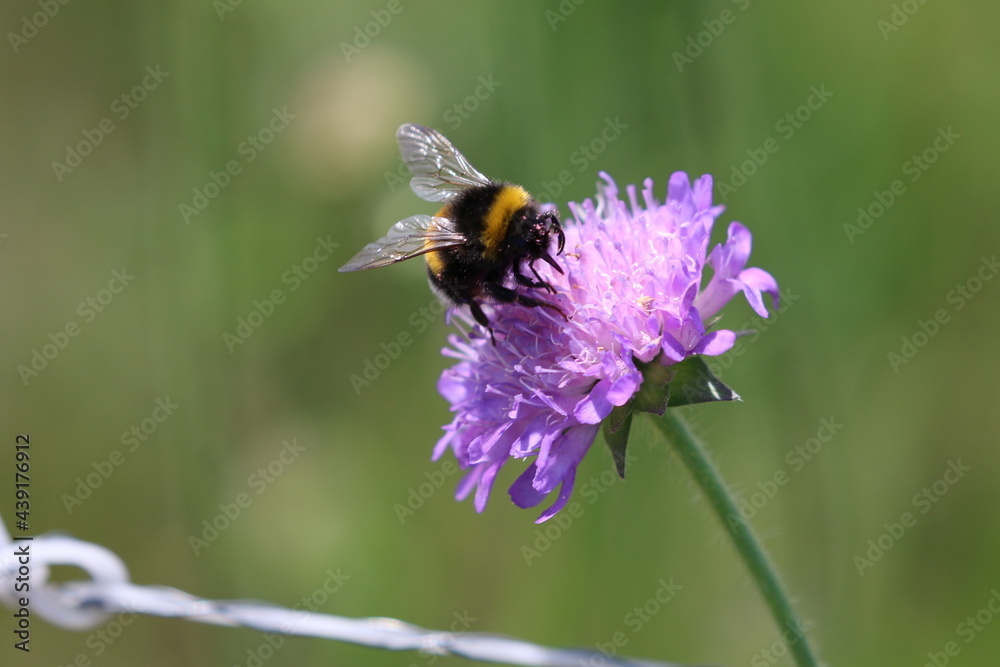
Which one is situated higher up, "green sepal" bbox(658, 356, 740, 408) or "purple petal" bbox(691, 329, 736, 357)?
"purple petal" bbox(691, 329, 736, 357)

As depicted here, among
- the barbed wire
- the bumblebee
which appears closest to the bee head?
the bumblebee

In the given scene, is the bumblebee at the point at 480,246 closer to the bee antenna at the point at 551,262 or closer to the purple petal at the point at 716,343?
the bee antenna at the point at 551,262

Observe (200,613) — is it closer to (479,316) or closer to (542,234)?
(479,316)

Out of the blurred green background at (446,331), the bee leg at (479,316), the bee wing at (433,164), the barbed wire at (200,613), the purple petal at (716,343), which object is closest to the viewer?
the purple petal at (716,343)

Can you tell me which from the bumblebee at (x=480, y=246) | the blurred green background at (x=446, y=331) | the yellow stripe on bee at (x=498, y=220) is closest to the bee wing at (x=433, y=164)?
the bumblebee at (x=480, y=246)

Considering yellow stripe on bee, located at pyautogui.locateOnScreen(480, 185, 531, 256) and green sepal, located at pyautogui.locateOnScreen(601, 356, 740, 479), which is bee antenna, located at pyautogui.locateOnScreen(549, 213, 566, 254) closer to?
yellow stripe on bee, located at pyautogui.locateOnScreen(480, 185, 531, 256)

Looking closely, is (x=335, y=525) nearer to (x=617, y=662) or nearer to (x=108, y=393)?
(x=108, y=393)

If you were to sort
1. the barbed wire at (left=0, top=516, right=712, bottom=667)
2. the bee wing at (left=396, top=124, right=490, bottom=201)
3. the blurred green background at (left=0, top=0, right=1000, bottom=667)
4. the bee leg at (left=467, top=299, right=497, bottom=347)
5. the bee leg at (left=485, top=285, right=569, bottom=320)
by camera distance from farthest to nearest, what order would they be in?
the blurred green background at (left=0, top=0, right=1000, bottom=667), the bee wing at (left=396, top=124, right=490, bottom=201), the bee leg at (left=467, top=299, right=497, bottom=347), the bee leg at (left=485, top=285, right=569, bottom=320), the barbed wire at (left=0, top=516, right=712, bottom=667)

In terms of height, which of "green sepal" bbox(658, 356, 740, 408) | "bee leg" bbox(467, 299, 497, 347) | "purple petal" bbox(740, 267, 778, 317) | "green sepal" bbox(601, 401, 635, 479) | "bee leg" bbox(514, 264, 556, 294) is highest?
"purple petal" bbox(740, 267, 778, 317)
